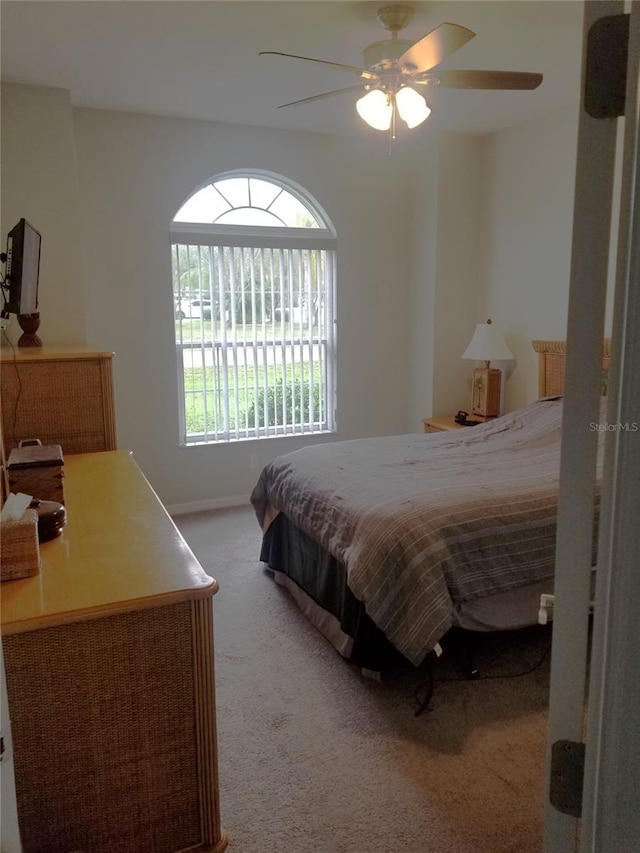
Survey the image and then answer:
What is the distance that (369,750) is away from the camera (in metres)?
2.03

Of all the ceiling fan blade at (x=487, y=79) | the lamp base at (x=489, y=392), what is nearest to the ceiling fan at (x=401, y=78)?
the ceiling fan blade at (x=487, y=79)

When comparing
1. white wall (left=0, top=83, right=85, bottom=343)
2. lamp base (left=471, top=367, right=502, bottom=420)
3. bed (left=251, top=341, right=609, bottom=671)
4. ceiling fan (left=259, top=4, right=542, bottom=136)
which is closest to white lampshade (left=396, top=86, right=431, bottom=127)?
ceiling fan (left=259, top=4, right=542, bottom=136)

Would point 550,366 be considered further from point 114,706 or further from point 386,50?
point 114,706

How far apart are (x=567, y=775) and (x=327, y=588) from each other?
1.91 meters

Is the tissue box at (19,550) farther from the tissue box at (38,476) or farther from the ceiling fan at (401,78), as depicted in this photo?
the ceiling fan at (401,78)

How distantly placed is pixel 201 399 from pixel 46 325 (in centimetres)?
124

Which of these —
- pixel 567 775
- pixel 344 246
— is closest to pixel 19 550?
pixel 567 775

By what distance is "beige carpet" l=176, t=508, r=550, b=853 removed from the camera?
1707 mm

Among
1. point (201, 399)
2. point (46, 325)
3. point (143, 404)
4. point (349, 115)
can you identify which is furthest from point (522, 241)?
point (46, 325)

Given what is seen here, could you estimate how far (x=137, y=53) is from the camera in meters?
2.95

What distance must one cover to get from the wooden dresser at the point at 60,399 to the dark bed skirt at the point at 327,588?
1009 mm

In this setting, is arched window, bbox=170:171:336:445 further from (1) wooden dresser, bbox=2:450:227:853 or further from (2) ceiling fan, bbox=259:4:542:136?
(1) wooden dresser, bbox=2:450:227:853

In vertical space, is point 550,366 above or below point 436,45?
below

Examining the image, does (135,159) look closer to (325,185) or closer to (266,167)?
(266,167)
